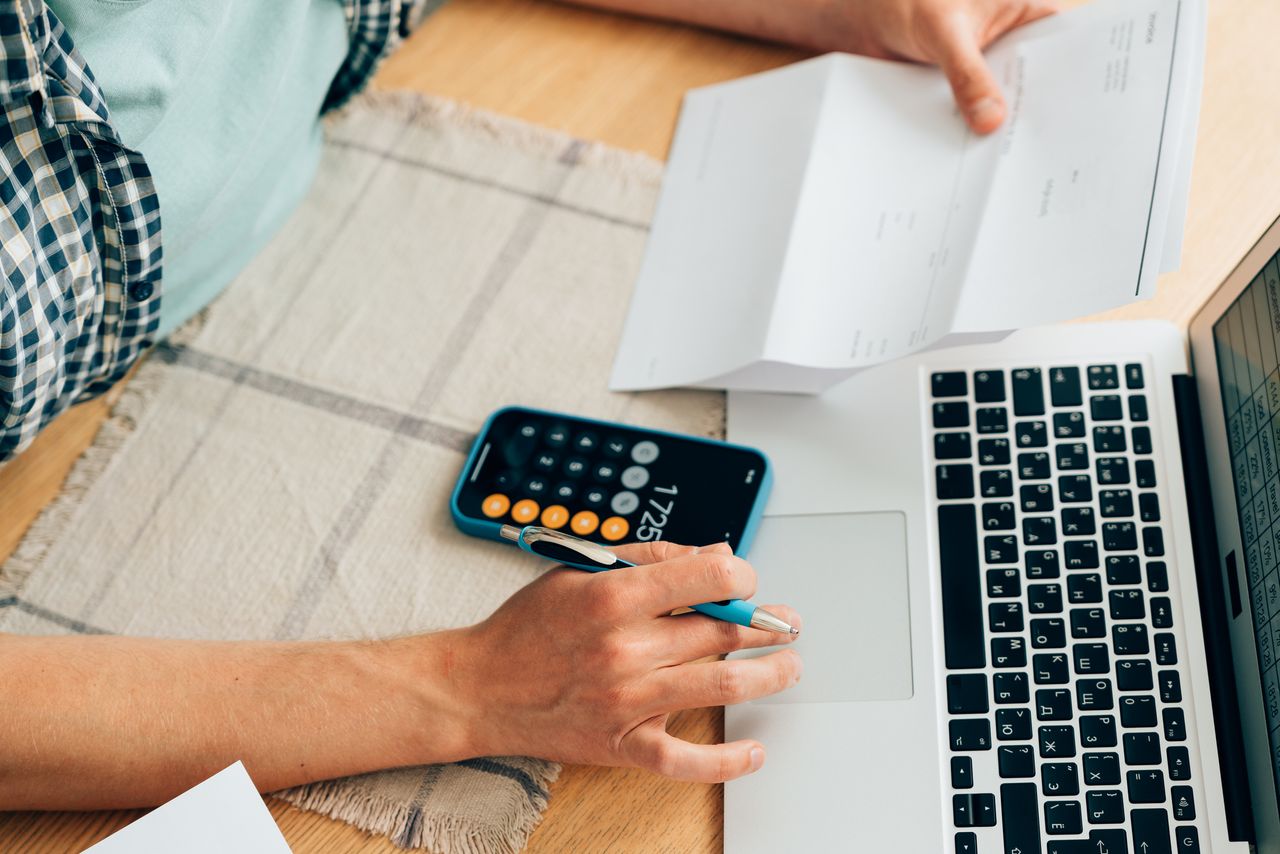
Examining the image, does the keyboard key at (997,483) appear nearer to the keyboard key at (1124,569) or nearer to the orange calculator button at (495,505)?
the keyboard key at (1124,569)

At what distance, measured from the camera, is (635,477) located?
682 mm

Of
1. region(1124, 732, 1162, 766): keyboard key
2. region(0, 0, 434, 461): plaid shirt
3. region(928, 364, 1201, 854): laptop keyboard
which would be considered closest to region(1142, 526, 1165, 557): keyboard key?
region(928, 364, 1201, 854): laptop keyboard

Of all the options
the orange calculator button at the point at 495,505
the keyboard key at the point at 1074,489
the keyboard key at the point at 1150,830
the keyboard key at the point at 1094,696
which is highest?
the orange calculator button at the point at 495,505

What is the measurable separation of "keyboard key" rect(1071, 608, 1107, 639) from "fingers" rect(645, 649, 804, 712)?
153 millimetres

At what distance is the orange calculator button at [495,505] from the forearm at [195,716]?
0.09 meters

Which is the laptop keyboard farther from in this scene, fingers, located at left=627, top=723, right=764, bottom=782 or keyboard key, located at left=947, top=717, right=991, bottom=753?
fingers, located at left=627, top=723, right=764, bottom=782

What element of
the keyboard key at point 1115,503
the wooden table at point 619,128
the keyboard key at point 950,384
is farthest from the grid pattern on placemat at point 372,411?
the keyboard key at point 1115,503

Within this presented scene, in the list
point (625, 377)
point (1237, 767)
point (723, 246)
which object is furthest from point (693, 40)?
point (1237, 767)

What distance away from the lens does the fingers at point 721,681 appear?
580mm

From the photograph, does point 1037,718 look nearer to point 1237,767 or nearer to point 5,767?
point 1237,767

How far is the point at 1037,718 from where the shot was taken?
1.90ft

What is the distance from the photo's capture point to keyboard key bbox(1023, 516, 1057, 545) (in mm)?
628

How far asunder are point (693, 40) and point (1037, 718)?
0.58 m

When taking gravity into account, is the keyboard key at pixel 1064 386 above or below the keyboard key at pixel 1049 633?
above
